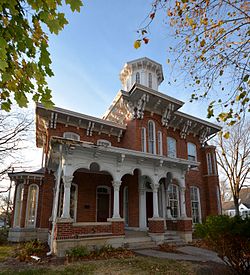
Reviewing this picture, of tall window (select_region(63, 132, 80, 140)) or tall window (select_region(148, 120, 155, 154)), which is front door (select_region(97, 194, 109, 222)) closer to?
tall window (select_region(63, 132, 80, 140))

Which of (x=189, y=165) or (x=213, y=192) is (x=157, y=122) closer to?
(x=189, y=165)

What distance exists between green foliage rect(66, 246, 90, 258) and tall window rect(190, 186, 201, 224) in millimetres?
10615

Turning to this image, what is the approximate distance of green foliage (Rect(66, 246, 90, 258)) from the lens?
27.0 ft

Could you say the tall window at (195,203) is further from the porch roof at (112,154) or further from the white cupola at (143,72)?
the white cupola at (143,72)

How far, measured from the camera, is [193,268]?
6.89 m

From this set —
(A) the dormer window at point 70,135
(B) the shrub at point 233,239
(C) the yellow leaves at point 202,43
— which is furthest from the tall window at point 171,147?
(C) the yellow leaves at point 202,43

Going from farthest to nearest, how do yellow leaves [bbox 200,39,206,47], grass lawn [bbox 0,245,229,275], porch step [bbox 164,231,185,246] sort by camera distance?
1. porch step [bbox 164,231,185,246]
2. grass lawn [bbox 0,245,229,275]
3. yellow leaves [bbox 200,39,206,47]

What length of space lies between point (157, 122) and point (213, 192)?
23.6ft

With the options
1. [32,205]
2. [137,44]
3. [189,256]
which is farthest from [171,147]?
[137,44]

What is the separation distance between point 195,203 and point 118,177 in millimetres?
9023

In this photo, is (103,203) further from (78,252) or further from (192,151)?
(192,151)

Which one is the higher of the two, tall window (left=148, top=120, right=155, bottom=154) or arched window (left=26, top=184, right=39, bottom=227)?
tall window (left=148, top=120, right=155, bottom=154)

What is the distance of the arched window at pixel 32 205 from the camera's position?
13.3m

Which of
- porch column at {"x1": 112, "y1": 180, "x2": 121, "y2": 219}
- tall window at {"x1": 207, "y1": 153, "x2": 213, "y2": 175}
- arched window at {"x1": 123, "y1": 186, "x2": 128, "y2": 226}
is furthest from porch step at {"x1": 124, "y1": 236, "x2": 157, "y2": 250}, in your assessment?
tall window at {"x1": 207, "y1": 153, "x2": 213, "y2": 175}
